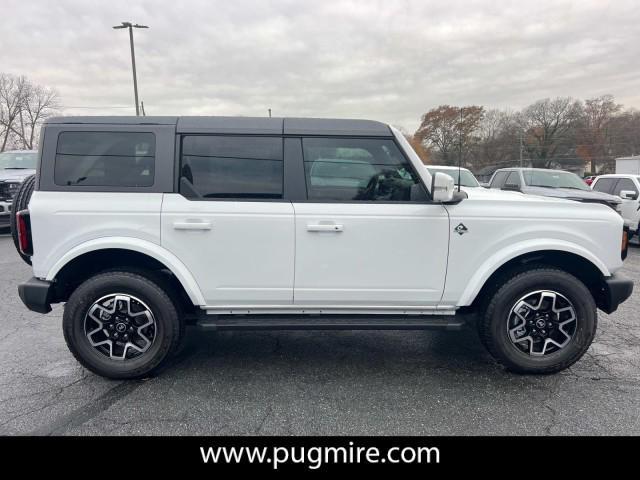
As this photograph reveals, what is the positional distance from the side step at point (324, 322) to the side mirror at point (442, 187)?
0.98 metres

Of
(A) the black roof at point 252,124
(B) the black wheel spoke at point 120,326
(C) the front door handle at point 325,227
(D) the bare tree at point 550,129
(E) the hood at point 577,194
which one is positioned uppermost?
(D) the bare tree at point 550,129

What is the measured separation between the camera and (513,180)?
411 inches

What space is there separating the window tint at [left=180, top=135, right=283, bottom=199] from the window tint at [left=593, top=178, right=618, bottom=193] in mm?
10502

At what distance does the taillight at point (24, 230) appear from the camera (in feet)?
9.66

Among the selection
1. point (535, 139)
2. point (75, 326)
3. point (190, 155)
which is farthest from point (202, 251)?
point (535, 139)

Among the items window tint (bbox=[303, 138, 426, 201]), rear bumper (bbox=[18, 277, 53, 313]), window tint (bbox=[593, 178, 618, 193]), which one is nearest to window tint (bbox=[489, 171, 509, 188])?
window tint (bbox=[593, 178, 618, 193])

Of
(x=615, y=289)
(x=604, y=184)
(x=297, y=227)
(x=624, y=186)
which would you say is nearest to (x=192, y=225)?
(x=297, y=227)

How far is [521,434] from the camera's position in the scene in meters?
2.47

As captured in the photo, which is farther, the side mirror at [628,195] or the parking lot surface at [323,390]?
the side mirror at [628,195]

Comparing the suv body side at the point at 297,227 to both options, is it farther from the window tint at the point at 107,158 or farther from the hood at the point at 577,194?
the hood at the point at 577,194

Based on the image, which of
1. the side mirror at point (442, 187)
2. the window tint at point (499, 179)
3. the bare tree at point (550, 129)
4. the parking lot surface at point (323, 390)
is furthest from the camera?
the bare tree at point (550, 129)

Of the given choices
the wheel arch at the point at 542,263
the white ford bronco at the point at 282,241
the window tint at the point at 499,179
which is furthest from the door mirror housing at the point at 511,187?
the white ford bronco at the point at 282,241

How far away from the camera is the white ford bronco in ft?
9.58

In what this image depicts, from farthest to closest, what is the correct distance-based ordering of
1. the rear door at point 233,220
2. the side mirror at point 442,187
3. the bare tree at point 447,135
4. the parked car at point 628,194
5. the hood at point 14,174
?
the hood at point 14,174 → the parked car at point 628,194 → the bare tree at point 447,135 → the rear door at point 233,220 → the side mirror at point 442,187
